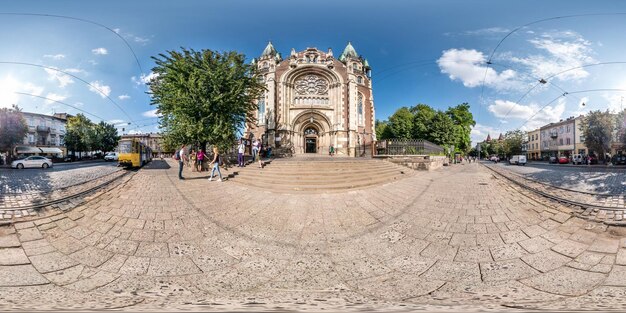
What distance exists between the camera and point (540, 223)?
11.4ft

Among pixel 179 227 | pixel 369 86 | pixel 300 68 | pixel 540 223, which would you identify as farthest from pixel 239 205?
pixel 369 86

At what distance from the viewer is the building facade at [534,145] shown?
515cm

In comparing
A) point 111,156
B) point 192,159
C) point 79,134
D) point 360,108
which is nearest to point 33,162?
point 79,134

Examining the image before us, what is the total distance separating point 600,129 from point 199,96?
10.5 m

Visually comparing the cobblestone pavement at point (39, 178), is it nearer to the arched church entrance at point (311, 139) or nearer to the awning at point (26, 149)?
the awning at point (26, 149)

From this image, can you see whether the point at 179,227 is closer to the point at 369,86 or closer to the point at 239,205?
the point at 239,205

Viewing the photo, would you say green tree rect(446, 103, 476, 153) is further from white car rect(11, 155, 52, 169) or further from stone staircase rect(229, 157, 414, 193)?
white car rect(11, 155, 52, 169)

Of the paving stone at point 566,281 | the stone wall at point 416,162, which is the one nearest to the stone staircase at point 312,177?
the stone wall at point 416,162

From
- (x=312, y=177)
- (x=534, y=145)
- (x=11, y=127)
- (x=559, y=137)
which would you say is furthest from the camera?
(x=312, y=177)

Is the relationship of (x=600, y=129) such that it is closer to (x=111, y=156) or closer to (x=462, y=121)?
(x=111, y=156)

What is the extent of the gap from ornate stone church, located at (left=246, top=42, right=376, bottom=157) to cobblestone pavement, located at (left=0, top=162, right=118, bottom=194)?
20751mm

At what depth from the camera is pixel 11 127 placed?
11.5 feet

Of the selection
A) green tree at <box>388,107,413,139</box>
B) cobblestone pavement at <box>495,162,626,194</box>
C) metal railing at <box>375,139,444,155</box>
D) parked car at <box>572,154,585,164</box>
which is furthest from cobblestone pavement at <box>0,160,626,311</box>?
green tree at <box>388,107,413,139</box>

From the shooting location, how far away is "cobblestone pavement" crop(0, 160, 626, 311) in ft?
7.76
